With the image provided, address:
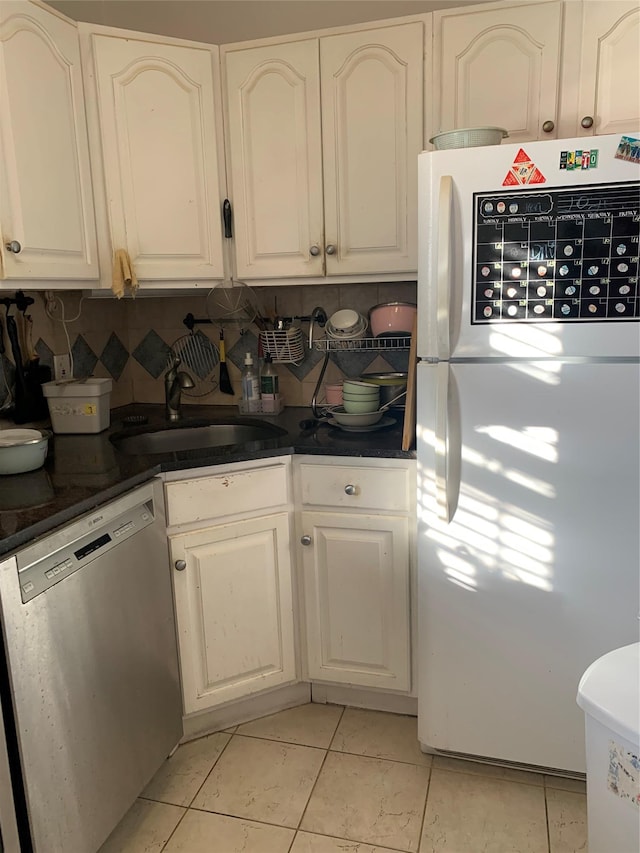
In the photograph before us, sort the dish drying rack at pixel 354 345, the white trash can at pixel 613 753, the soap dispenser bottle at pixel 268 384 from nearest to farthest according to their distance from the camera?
the white trash can at pixel 613 753
the dish drying rack at pixel 354 345
the soap dispenser bottle at pixel 268 384

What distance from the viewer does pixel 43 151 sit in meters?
1.89

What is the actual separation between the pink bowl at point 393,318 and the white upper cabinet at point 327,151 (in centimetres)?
13

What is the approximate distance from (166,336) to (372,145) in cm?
112

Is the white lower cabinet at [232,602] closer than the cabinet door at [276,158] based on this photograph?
Yes

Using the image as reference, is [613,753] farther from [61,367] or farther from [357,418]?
[61,367]

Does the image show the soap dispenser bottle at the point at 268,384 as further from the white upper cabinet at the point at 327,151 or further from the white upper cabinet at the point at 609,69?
the white upper cabinet at the point at 609,69

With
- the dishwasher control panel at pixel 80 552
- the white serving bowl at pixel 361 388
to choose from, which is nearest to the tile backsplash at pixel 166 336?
the white serving bowl at pixel 361 388

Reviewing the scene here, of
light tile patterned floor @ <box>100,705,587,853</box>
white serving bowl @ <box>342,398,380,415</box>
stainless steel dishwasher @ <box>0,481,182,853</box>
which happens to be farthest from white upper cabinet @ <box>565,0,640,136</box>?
light tile patterned floor @ <box>100,705,587,853</box>

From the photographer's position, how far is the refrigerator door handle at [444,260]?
1.63 m

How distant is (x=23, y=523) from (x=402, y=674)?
49.3 inches

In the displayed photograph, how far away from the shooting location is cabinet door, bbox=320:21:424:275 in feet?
6.70

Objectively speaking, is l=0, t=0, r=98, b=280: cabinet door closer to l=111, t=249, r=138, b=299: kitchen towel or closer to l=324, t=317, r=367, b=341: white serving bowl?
l=111, t=249, r=138, b=299: kitchen towel

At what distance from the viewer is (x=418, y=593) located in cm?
189

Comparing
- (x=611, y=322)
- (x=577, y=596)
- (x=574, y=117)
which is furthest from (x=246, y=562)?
(x=574, y=117)
